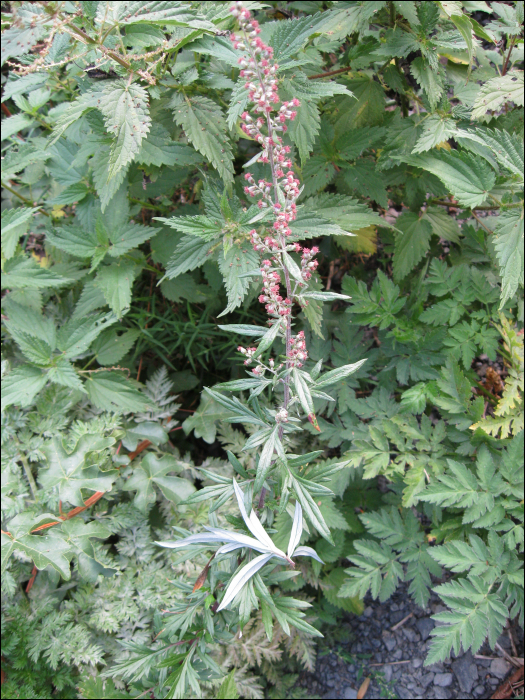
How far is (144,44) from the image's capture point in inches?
52.7

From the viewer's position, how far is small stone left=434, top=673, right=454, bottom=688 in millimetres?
1985

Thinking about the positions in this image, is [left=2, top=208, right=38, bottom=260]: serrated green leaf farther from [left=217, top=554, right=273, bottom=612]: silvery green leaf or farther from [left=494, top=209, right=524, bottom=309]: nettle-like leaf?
[left=494, top=209, right=524, bottom=309]: nettle-like leaf

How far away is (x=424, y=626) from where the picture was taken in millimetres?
2080

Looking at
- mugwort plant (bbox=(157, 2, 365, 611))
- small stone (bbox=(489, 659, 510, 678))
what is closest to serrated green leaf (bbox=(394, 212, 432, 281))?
mugwort plant (bbox=(157, 2, 365, 611))

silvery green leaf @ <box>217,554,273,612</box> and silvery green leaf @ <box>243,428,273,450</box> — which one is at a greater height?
silvery green leaf @ <box>243,428,273,450</box>

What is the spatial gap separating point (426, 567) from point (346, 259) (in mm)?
1283

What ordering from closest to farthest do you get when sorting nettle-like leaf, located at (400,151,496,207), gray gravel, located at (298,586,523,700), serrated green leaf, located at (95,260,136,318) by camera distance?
1. nettle-like leaf, located at (400,151,496,207)
2. serrated green leaf, located at (95,260,136,318)
3. gray gravel, located at (298,586,523,700)

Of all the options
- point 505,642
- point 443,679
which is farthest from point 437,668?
point 505,642

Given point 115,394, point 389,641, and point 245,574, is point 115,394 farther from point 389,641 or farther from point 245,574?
point 389,641

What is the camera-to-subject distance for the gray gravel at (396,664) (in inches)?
78.1

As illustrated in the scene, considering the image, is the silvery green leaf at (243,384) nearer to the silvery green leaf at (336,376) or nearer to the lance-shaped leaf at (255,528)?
the silvery green leaf at (336,376)

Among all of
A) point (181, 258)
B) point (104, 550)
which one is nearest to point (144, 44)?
point (181, 258)

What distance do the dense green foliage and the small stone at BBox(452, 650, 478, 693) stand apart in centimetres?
50

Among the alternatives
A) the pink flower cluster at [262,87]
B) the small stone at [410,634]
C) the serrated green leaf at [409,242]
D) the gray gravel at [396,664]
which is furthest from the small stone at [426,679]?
the pink flower cluster at [262,87]
